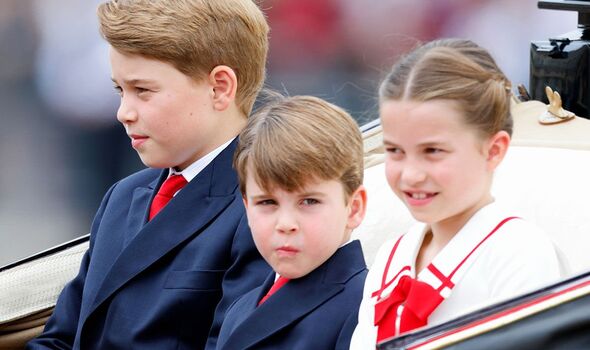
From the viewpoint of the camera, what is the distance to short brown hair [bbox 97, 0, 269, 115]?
195 centimetres

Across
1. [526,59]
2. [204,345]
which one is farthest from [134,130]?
[526,59]

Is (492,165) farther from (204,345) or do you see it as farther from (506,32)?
(506,32)

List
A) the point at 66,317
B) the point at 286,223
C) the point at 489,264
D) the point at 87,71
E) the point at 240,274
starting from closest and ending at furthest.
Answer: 1. the point at 489,264
2. the point at 286,223
3. the point at 240,274
4. the point at 66,317
5. the point at 87,71

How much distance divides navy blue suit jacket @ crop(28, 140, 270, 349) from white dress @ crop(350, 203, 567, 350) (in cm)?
46

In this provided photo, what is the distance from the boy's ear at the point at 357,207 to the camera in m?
1.79

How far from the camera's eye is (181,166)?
2068 mm

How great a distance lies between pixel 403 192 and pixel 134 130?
0.62 metres

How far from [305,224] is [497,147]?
0.35 metres

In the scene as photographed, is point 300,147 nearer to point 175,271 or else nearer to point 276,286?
point 276,286

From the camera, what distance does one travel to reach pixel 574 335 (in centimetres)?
123

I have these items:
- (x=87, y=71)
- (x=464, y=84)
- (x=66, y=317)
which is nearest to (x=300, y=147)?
(x=464, y=84)

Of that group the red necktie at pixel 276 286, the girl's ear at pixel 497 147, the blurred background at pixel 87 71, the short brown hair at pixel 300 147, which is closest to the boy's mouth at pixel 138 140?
the short brown hair at pixel 300 147

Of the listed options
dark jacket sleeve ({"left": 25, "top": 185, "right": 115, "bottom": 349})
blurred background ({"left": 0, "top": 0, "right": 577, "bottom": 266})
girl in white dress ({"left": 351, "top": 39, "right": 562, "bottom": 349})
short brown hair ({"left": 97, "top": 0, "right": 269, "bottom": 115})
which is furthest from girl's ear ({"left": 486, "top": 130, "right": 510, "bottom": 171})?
blurred background ({"left": 0, "top": 0, "right": 577, "bottom": 266})

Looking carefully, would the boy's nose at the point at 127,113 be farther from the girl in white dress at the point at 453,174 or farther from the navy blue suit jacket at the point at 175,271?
the girl in white dress at the point at 453,174
